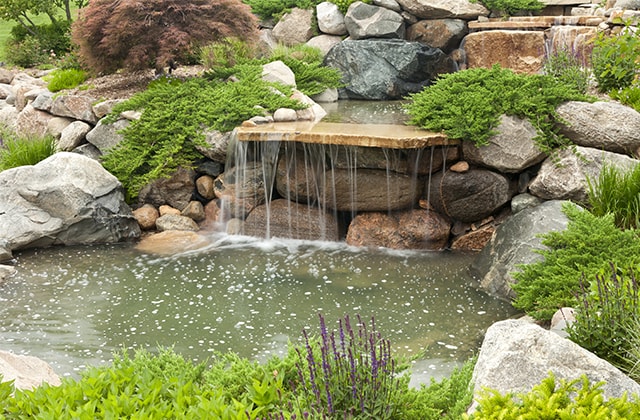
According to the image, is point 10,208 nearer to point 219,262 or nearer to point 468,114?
point 219,262

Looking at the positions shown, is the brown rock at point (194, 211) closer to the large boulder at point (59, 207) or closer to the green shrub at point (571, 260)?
the large boulder at point (59, 207)

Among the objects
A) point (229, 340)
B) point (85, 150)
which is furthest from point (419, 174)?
point (85, 150)

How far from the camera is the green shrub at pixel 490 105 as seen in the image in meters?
8.68

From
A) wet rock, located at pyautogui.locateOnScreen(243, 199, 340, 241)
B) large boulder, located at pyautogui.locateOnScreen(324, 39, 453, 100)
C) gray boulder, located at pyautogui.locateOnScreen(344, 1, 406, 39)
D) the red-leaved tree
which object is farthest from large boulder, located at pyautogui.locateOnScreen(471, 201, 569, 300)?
gray boulder, located at pyautogui.locateOnScreen(344, 1, 406, 39)

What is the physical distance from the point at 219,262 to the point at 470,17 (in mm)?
9545

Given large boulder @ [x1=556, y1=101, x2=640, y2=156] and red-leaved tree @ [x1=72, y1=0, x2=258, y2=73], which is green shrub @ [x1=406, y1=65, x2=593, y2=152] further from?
red-leaved tree @ [x1=72, y1=0, x2=258, y2=73]

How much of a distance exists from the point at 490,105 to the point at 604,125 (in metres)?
1.42

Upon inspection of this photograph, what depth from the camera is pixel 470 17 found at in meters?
15.3

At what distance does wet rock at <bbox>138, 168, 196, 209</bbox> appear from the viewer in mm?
10312

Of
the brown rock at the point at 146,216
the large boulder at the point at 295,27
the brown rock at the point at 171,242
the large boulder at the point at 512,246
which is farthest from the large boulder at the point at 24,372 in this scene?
the large boulder at the point at 295,27

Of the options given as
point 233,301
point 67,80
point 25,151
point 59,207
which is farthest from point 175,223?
point 67,80

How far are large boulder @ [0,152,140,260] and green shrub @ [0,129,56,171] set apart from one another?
82cm

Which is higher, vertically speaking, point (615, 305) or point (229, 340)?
point (615, 305)

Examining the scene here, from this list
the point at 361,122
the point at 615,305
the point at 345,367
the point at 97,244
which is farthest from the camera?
the point at 361,122
